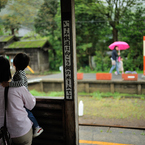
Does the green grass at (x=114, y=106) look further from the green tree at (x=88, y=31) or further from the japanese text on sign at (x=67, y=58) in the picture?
the green tree at (x=88, y=31)

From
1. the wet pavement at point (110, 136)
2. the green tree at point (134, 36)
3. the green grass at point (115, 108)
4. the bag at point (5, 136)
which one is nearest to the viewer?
the bag at point (5, 136)

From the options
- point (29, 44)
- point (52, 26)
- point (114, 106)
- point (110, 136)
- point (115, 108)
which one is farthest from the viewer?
point (52, 26)

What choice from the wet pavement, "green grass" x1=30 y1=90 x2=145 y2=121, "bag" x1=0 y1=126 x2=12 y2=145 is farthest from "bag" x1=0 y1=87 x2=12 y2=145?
"green grass" x1=30 y1=90 x2=145 y2=121

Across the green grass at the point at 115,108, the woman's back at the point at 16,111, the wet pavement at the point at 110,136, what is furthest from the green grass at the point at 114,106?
the woman's back at the point at 16,111

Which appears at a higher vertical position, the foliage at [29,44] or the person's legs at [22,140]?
the foliage at [29,44]

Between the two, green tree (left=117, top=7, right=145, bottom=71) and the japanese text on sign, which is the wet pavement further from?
green tree (left=117, top=7, right=145, bottom=71)

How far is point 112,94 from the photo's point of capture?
8.55 metres

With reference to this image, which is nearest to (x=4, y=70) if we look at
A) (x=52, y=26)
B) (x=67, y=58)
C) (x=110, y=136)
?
(x=67, y=58)

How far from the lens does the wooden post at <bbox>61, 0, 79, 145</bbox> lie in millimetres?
2309

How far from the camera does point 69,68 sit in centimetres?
238

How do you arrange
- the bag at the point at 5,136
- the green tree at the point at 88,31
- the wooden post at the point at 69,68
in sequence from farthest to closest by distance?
1. the green tree at the point at 88,31
2. the wooden post at the point at 69,68
3. the bag at the point at 5,136

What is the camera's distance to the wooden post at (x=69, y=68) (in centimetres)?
231

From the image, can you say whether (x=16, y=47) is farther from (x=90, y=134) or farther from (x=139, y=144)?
(x=139, y=144)

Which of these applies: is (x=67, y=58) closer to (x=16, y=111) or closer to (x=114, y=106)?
(x=16, y=111)
